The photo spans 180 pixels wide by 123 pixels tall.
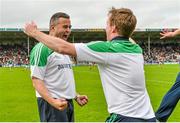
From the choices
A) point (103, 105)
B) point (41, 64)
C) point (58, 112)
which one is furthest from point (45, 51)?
point (103, 105)

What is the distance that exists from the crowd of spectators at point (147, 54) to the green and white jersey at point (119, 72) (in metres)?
79.4

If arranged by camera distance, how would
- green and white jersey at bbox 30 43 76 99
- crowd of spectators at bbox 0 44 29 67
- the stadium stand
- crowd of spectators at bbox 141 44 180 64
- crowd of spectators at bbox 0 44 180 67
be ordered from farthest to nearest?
crowd of spectators at bbox 141 44 180 64
crowd of spectators at bbox 0 44 180 67
the stadium stand
crowd of spectators at bbox 0 44 29 67
green and white jersey at bbox 30 43 76 99

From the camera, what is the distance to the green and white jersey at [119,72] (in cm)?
441

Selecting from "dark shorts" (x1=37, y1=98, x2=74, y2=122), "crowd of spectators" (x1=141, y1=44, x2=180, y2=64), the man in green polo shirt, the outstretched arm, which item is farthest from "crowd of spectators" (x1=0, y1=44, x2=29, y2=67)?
the man in green polo shirt

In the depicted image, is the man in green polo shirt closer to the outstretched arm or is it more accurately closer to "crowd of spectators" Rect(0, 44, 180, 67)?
the outstretched arm

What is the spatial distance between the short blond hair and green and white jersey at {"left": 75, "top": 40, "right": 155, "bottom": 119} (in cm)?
10

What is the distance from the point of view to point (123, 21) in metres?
4.44

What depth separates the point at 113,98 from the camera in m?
4.47

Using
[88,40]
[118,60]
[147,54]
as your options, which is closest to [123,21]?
[118,60]

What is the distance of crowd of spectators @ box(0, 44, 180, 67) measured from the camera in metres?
86.6

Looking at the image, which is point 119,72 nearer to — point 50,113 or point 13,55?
point 50,113

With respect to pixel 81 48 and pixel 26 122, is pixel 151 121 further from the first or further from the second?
pixel 26 122

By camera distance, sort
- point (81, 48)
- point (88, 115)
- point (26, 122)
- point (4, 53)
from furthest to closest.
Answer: point (4, 53) < point (88, 115) < point (26, 122) < point (81, 48)

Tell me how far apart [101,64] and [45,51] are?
1.49m
